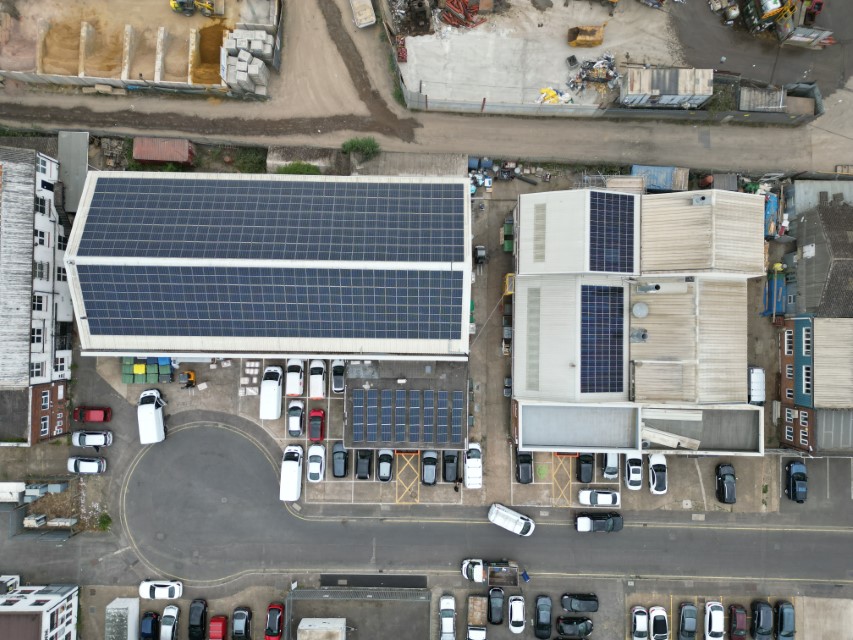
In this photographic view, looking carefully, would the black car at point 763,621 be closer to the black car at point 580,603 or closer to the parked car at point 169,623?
the black car at point 580,603

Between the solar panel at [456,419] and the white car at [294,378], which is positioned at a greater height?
the white car at [294,378]

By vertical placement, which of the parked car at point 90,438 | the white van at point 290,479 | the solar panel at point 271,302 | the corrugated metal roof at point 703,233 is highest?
the corrugated metal roof at point 703,233

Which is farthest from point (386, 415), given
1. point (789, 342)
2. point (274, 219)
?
point (789, 342)

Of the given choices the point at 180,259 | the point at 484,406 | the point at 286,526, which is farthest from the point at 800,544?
the point at 180,259

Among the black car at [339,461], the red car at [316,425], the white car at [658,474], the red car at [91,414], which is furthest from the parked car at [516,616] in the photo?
the red car at [91,414]

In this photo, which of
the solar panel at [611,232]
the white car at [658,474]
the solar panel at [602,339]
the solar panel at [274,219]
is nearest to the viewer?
the solar panel at [274,219]

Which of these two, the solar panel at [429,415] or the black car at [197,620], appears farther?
the black car at [197,620]
